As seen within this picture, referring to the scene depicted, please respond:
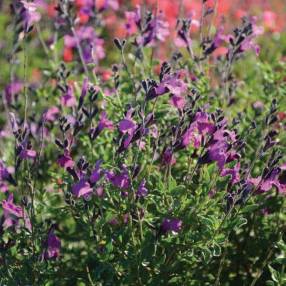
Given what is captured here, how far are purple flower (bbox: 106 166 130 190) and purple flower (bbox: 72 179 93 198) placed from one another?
106 mm

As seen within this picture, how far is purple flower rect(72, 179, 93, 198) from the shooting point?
247cm

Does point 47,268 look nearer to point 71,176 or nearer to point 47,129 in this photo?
point 71,176

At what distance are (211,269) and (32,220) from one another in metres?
1.02

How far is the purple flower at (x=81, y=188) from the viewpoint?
8.11 ft

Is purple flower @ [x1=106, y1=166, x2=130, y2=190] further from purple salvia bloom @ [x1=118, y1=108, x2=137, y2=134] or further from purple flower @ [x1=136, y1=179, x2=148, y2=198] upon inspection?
purple salvia bloom @ [x1=118, y1=108, x2=137, y2=134]

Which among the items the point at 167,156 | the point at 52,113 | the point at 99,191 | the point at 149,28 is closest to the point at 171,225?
the point at 167,156

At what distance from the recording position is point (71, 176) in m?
2.77

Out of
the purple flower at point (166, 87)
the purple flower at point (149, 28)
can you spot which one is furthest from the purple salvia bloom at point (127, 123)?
the purple flower at point (149, 28)

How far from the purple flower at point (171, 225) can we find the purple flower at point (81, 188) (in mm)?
333

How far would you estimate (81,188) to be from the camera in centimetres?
249

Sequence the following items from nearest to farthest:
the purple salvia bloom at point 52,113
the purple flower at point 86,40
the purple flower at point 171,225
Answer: the purple flower at point 171,225 < the purple salvia bloom at point 52,113 < the purple flower at point 86,40

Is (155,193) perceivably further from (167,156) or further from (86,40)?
(86,40)

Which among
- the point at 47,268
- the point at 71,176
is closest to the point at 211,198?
the point at 71,176

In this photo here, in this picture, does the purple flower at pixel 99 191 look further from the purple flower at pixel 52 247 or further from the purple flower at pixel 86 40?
the purple flower at pixel 86 40
